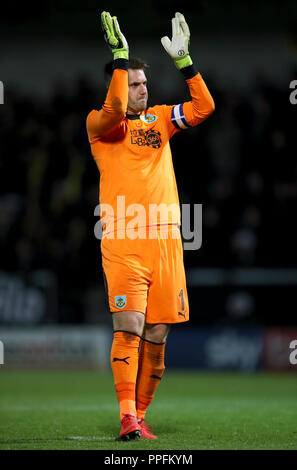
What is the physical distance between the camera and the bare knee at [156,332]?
6023 millimetres

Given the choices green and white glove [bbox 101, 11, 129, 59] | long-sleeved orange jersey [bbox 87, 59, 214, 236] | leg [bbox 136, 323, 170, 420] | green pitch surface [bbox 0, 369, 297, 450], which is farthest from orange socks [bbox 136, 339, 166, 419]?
green and white glove [bbox 101, 11, 129, 59]

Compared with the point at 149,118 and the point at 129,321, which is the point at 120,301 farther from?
the point at 149,118

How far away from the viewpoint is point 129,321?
575 cm

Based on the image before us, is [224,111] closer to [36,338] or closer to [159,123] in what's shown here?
[36,338]

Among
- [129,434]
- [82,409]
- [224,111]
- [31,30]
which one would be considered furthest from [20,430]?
[31,30]

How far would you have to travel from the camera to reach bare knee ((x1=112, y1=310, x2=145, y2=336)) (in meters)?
5.75

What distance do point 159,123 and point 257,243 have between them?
7112 millimetres

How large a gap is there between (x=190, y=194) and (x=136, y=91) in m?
8.00

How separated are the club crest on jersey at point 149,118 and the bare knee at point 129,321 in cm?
141

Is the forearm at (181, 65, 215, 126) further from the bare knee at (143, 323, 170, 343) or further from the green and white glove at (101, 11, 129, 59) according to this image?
the bare knee at (143, 323, 170, 343)

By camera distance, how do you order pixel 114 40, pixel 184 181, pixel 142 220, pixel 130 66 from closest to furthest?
pixel 114 40 → pixel 142 220 → pixel 130 66 → pixel 184 181

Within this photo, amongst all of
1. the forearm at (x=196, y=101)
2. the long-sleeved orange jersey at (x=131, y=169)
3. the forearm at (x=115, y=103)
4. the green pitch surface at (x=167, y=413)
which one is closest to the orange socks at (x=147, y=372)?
the green pitch surface at (x=167, y=413)

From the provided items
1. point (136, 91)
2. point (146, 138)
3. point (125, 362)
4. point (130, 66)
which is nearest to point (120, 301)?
point (125, 362)

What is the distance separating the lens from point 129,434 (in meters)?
5.52
